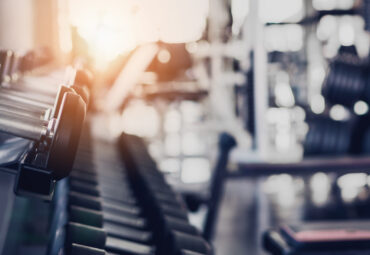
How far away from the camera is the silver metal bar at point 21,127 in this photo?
2.28ft

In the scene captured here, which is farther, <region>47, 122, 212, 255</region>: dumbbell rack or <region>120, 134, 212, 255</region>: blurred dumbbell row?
<region>120, 134, 212, 255</region>: blurred dumbbell row

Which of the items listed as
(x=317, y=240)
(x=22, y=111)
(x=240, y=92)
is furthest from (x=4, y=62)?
(x=240, y=92)

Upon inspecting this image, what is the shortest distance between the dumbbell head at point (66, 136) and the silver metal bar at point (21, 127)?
0.08 meters

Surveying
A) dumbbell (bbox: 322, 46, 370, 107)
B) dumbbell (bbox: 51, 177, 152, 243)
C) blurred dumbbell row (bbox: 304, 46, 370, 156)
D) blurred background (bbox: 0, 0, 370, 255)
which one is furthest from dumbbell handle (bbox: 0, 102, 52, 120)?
dumbbell (bbox: 322, 46, 370, 107)

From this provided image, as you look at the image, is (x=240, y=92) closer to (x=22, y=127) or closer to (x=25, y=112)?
(x=25, y=112)

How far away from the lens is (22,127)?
28.0 inches

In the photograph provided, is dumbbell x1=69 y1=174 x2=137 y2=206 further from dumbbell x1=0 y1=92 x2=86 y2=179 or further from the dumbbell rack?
dumbbell x1=0 y1=92 x2=86 y2=179

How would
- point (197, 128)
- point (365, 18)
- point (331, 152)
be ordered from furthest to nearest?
1. point (197, 128)
2. point (365, 18)
3. point (331, 152)

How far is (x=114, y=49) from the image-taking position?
754 centimetres

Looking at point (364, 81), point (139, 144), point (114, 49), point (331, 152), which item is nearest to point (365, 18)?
point (364, 81)

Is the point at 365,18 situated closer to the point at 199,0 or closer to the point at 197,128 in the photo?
the point at 197,128

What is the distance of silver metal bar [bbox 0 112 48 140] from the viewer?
696 mm

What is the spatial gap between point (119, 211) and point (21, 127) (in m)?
0.96

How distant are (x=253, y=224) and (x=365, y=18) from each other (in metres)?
2.06
